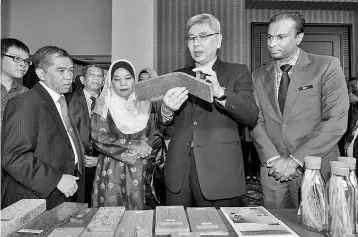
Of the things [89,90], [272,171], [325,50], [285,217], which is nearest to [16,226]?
[285,217]

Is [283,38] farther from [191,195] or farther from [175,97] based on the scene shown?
[191,195]

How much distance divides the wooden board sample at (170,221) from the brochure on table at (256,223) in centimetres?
16

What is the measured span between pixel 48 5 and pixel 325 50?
17.2 ft

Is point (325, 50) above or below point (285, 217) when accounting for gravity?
above

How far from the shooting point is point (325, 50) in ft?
21.1

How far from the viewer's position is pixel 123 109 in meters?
2.52

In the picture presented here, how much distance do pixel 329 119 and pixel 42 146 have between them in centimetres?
157

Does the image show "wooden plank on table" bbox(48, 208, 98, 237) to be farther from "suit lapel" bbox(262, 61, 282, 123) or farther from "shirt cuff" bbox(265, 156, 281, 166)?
"suit lapel" bbox(262, 61, 282, 123)

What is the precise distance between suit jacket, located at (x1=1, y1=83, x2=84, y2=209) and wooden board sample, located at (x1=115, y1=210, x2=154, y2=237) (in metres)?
0.73

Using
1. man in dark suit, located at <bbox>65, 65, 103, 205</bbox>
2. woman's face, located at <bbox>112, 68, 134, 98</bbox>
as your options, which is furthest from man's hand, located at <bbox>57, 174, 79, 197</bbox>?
woman's face, located at <bbox>112, 68, 134, 98</bbox>

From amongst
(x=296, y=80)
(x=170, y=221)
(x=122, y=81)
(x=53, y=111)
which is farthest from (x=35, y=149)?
(x=296, y=80)

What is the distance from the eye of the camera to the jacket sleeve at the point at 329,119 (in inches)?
76.3

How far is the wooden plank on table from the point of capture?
1101mm

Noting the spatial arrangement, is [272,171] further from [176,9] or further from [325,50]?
[325,50]
